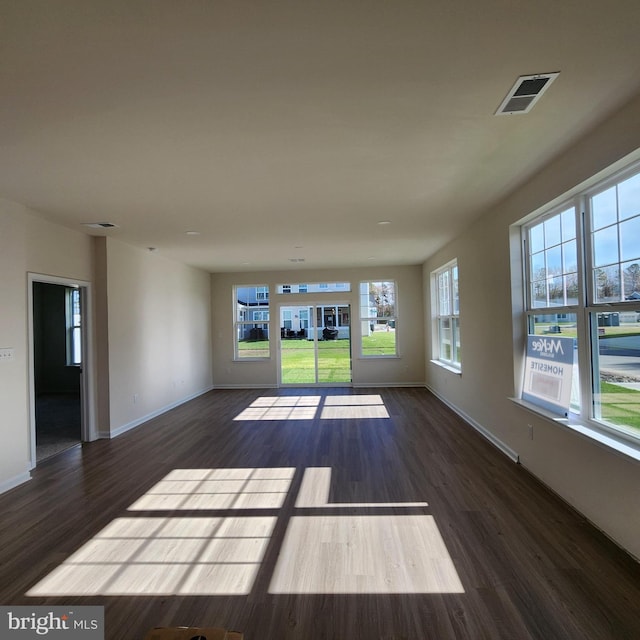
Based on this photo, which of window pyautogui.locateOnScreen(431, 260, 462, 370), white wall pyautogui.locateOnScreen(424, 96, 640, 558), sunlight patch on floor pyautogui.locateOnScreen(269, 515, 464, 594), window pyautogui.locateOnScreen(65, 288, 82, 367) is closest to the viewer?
sunlight patch on floor pyautogui.locateOnScreen(269, 515, 464, 594)

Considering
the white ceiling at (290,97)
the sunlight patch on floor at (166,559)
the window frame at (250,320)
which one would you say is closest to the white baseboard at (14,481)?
the sunlight patch on floor at (166,559)

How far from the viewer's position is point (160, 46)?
167 centimetres

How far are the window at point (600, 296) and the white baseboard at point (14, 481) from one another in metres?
5.03

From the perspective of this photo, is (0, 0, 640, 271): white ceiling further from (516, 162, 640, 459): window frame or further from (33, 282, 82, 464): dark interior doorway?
(33, 282, 82, 464): dark interior doorway

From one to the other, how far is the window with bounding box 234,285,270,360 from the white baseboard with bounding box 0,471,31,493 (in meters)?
5.28

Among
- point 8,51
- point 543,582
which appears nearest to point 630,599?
point 543,582

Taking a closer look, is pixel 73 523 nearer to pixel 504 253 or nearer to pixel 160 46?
pixel 160 46

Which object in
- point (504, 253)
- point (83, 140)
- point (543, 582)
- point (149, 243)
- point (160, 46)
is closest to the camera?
point (160, 46)

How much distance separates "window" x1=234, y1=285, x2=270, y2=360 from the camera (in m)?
8.86

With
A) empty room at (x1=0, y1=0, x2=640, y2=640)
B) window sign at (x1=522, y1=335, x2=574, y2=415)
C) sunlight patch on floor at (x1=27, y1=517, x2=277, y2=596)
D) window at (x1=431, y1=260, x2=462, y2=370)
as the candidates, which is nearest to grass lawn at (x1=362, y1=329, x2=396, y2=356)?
window at (x1=431, y1=260, x2=462, y2=370)

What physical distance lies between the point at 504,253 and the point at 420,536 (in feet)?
9.73

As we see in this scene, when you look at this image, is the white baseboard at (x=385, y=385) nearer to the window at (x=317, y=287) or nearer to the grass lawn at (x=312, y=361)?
the grass lawn at (x=312, y=361)

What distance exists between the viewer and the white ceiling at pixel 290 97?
1.55 m

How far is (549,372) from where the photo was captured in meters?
3.33
